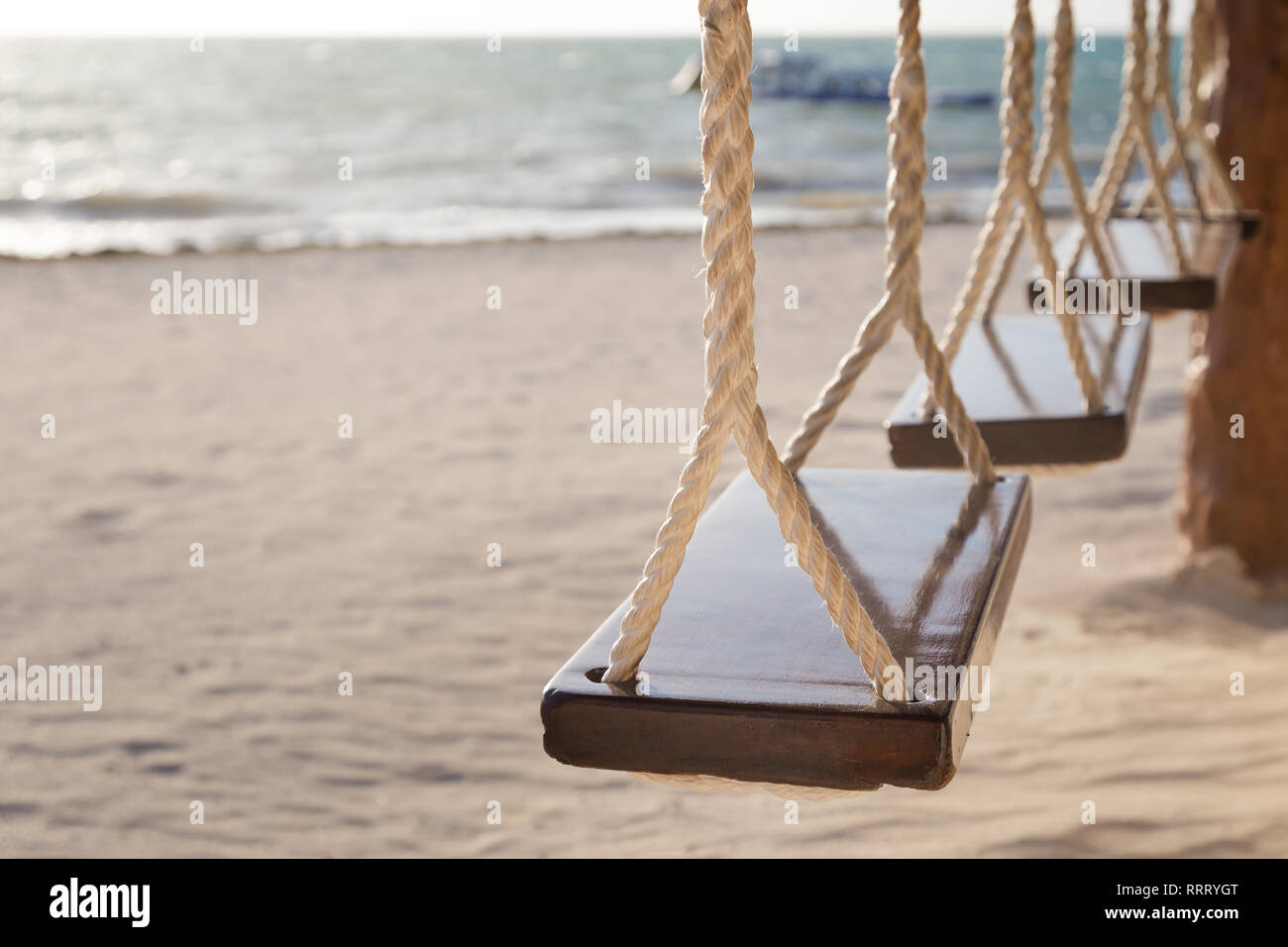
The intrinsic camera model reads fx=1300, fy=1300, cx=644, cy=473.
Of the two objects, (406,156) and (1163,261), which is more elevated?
(406,156)

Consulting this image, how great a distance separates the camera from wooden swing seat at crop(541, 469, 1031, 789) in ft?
2.90

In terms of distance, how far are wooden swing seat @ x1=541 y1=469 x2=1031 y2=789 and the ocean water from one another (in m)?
8.70

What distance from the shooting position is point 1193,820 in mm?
2510

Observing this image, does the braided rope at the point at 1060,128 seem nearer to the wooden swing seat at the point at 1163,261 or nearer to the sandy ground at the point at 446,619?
the wooden swing seat at the point at 1163,261

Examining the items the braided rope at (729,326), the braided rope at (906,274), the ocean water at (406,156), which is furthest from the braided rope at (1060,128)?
the ocean water at (406,156)

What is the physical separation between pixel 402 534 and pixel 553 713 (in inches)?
135

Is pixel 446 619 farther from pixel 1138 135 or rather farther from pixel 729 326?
pixel 729 326

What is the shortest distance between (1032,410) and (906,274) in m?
0.34

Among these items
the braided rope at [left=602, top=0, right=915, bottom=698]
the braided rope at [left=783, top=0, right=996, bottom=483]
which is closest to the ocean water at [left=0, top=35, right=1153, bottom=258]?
the braided rope at [left=783, top=0, right=996, bottom=483]

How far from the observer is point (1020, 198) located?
5.11 ft

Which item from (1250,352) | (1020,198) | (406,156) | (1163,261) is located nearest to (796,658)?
(1020,198)

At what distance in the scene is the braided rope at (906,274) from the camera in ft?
4.09

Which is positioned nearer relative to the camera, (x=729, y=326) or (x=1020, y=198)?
(x=729, y=326)
